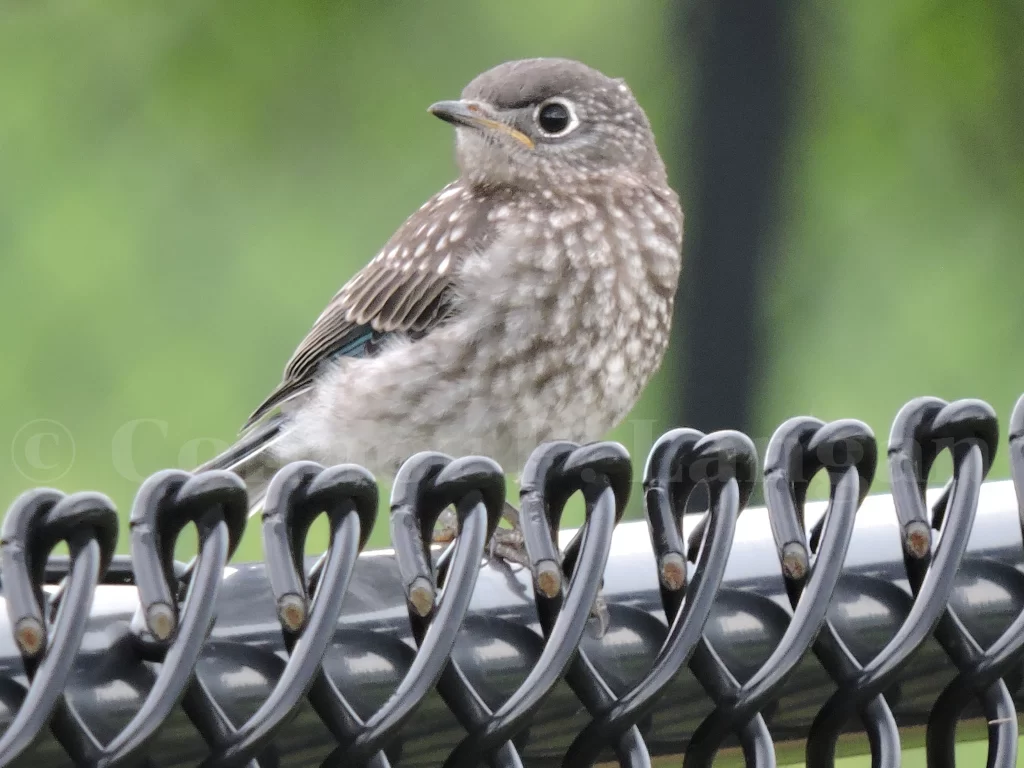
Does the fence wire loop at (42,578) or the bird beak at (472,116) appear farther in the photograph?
the bird beak at (472,116)

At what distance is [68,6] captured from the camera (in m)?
5.69

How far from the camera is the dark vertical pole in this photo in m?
5.17

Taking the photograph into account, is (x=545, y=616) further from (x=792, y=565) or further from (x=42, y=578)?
(x=42, y=578)

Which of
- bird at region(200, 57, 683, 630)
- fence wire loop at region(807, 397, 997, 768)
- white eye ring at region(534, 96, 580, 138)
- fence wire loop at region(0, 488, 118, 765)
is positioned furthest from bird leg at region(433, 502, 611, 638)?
white eye ring at region(534, 96, 580, 138)

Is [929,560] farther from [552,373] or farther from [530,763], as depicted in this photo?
[552,373]

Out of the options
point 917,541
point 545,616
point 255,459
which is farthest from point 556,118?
point 545,616

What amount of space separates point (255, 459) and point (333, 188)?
218 centimetres

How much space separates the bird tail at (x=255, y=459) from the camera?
146 inches

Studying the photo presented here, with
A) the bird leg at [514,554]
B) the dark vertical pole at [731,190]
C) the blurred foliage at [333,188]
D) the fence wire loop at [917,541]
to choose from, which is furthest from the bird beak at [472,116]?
the fence wire loop at [917,541]

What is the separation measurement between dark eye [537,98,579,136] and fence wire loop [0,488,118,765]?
8.58 feet

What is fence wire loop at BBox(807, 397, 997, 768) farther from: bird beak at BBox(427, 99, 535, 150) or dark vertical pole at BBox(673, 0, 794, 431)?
dark vertical pole at BBox(673, 0, 794, 431)

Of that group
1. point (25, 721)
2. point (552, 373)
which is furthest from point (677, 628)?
point (552, 373)

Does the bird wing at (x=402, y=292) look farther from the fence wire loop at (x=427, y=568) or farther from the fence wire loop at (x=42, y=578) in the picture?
the fence wire loop at (x=42, y=578)

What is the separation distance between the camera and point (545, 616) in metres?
1.36
